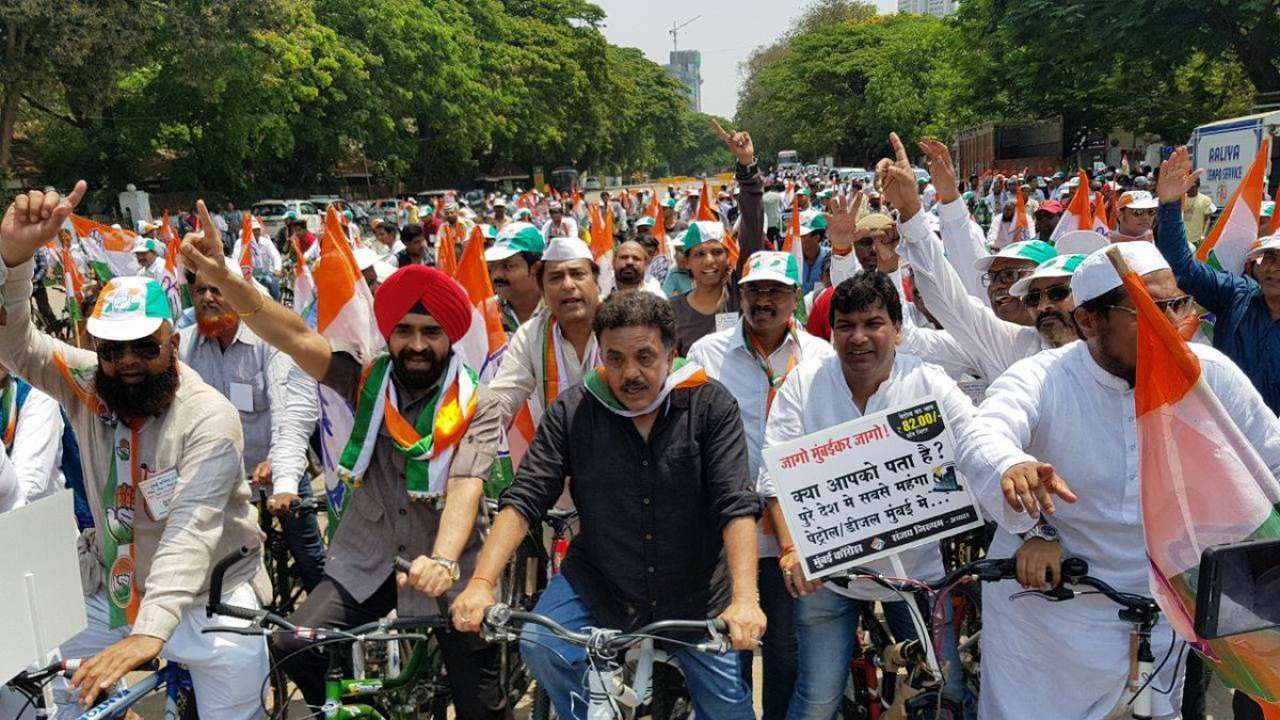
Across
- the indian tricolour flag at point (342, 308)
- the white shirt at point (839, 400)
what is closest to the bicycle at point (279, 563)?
the indian tricolour flag at point (342, 308)

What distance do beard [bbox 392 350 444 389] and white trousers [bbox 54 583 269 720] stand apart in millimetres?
964

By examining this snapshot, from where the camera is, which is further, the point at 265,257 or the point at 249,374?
the point at 265,257

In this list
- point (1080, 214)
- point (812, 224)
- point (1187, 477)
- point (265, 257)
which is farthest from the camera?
point (265, 257)

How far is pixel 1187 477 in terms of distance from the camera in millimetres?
2281

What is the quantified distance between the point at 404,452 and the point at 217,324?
2128 mm

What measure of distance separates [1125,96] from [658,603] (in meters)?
38.2

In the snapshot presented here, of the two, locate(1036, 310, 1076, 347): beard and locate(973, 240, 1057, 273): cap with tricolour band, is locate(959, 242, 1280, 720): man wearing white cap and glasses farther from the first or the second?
locate(973, 240, 1057, 273): cap with tricolour band

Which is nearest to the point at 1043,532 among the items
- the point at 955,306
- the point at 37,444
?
the point at 955,306

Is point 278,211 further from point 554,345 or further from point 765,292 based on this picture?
point 765,292

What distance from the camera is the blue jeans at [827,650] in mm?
3527

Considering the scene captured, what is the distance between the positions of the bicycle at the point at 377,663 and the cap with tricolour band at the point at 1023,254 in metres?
3.03

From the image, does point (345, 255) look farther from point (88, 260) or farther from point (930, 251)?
point (88, 260)

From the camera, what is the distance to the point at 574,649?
3.09 meters

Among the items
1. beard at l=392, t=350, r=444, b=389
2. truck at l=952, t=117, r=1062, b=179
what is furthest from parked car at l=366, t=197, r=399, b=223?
beard at l=392, t=350, r=444, b=389
